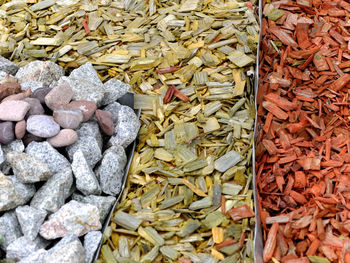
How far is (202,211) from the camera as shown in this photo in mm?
2004

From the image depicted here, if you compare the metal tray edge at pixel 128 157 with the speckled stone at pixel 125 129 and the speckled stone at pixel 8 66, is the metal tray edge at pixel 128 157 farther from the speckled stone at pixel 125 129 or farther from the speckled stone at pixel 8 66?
the speckled stone at pixel 8 66

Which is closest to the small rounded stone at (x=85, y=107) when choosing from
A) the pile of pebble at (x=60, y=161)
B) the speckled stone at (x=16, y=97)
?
the pile of pebble at (x=60, y=161)

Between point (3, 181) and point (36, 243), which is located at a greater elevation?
point (3, 181)

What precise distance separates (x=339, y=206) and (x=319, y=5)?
5.08ft

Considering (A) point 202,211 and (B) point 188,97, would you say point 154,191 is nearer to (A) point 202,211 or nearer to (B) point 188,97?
(A) point 202,211

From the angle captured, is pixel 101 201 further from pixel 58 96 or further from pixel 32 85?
pixel 32 85

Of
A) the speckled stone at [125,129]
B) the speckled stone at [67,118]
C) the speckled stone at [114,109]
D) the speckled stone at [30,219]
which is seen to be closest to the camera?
the speckled stone at [30,219]

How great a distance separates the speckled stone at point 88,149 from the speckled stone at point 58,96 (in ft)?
0.71

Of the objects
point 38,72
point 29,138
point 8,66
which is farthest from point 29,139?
point 8,66

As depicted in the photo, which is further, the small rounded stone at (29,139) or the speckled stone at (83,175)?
the small rounded stone at (29,139)

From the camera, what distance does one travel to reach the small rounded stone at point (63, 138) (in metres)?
2.08

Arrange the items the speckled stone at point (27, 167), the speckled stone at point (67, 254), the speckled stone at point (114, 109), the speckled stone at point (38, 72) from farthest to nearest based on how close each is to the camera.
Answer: the speckled stone at point (38, 72), the speckled stone at point (114, 109), the speckled stone at point (27, 167), the speckled stone at point (67, 254)

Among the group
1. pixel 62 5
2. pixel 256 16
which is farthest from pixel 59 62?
pixel 256 16

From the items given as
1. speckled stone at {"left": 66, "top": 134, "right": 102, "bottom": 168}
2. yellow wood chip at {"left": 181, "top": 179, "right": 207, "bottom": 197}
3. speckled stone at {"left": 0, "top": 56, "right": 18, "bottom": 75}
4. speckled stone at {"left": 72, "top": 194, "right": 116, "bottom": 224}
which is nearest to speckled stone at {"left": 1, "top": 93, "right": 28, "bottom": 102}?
speckled stone at {"left": 66, "top": 134, "right": 102, "bottom": 168}
